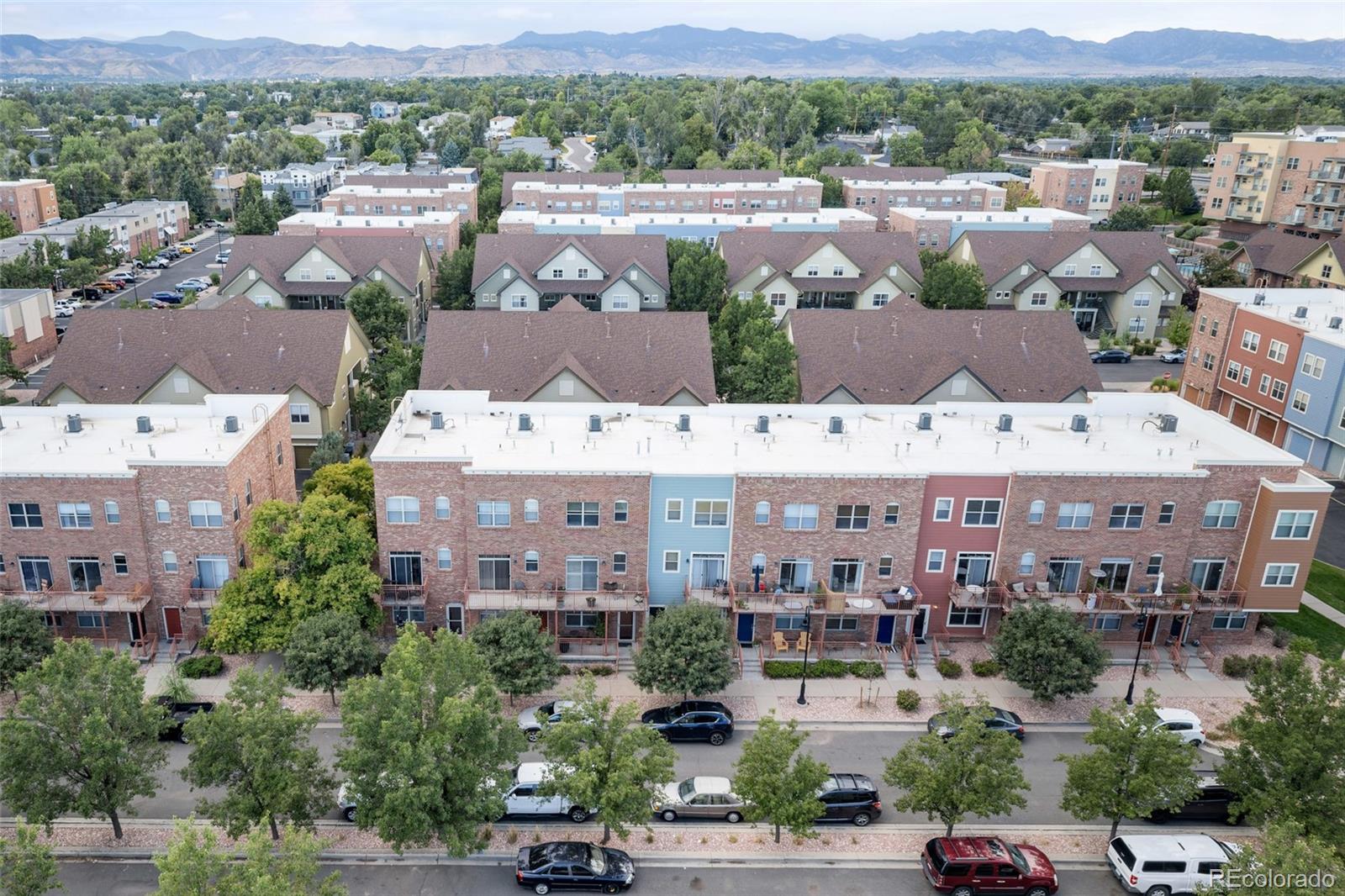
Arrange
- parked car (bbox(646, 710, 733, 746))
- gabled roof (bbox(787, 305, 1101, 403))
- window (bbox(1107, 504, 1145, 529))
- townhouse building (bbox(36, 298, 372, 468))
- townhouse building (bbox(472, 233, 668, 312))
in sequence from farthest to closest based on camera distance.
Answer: townhouse building (bbox(472, 233, 668, 312))
gabled roof (bbox(787, 305, 1101, 403))
townhouse building (bbox(36, 298, 372, 468))
window (bbox(1107, 504, 1145, 529))
parked car (bbox(646, 710, 733, 746))

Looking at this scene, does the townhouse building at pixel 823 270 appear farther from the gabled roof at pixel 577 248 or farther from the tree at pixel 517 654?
the tree at pixel 517 654

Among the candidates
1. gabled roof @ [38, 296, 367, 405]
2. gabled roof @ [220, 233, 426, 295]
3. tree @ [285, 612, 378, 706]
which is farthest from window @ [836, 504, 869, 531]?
gabled roof @ [220, 233, 426, 295]

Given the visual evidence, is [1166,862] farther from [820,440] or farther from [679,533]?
[820,440]

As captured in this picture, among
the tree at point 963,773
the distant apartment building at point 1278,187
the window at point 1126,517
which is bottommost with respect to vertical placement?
the tree at point 963,773

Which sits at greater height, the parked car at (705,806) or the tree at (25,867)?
the tree at (25,867)

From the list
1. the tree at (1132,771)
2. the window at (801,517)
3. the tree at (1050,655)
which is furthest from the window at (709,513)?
the tree at (1132,771)

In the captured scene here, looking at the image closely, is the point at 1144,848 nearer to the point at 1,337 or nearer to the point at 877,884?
the point at 877,884

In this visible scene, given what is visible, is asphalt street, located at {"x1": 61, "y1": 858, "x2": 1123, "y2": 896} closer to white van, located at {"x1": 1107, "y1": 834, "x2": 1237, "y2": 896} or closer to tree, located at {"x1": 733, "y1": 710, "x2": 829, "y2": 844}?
white van, located at {"x1": 1107, "y1": 834, "x2": 1237, "y2": 896}
